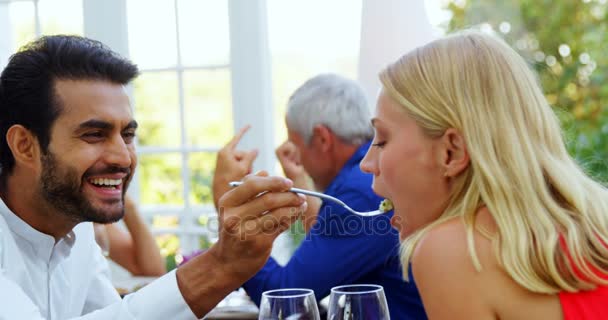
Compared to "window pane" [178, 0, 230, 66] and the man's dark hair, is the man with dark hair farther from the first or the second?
"window pane" [178, 0, 230, 66]

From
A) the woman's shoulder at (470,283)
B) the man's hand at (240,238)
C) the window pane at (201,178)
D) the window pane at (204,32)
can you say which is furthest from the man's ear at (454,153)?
the window pane at (201,178)

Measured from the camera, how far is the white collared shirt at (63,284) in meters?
1.66

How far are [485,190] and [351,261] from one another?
4.30 ft

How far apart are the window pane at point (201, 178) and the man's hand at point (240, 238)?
3.80 m

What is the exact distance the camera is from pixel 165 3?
4.44 meters

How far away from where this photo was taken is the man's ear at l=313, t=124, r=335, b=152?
3.10m

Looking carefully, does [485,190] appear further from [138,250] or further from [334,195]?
[138,250]

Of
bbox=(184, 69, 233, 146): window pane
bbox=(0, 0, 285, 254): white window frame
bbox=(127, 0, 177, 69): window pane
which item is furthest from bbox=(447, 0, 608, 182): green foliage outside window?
bbox=(184, 69, 233, 146): window pane

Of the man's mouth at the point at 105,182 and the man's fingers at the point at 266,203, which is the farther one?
the man's mouth at the point at 105,182

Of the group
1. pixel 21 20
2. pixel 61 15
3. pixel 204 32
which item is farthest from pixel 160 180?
pixel 204 32

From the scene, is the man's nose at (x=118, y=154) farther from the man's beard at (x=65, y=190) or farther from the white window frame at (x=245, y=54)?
the white window frame at (x=245, y=54)

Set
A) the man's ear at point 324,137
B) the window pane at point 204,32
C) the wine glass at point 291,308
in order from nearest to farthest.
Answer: the wine glass at point 291,308 → the man's ear at point 324,137 → the window pane at point 204,32

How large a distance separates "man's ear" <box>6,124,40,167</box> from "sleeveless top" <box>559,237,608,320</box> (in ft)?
4.53

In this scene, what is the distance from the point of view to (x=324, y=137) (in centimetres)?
310
